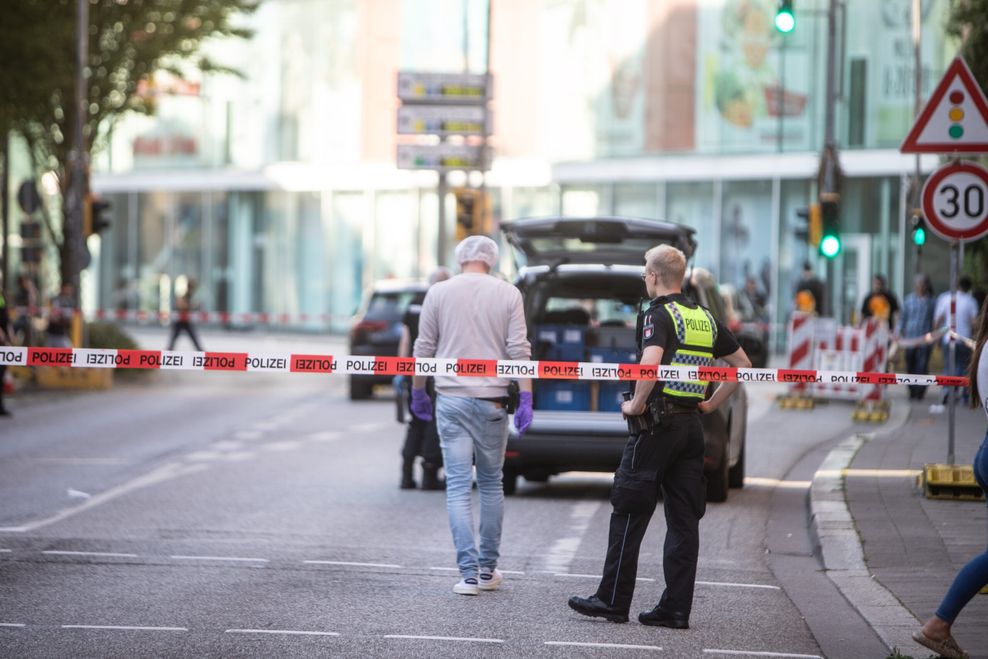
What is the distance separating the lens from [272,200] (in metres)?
50.9

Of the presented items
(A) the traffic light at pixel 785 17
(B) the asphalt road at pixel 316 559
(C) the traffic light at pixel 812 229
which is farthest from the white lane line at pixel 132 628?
(C) the traffic light at pixel 812 229

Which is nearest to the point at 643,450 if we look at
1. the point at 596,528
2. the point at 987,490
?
the point at 987,490

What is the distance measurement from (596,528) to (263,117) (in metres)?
41.1

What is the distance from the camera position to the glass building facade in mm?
40594

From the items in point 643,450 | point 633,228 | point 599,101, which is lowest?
point 643,450

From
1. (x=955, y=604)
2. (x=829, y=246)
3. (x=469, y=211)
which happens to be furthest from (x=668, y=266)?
(x=469, y=211)

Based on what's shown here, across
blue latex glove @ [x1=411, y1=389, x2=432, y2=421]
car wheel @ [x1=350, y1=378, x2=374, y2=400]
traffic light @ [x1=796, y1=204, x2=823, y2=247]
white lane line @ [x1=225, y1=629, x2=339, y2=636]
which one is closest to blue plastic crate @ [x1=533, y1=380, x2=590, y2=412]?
blue latex glove @ [x1=411, y1=389, x2=432, y2=421]

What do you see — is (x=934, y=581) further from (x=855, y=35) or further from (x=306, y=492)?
(x=855, y=35)

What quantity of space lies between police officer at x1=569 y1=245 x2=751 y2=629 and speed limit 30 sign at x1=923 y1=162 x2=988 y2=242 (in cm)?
457

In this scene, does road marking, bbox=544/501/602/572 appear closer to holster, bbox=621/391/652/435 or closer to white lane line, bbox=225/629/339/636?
holster, bbox=621/391/652/435

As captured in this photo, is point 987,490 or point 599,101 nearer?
point 987,490

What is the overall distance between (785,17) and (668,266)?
1376 cm

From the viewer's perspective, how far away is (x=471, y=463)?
9102 mm

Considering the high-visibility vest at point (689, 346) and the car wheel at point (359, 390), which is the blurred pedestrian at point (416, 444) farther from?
the car wheel at point (359, 390)
